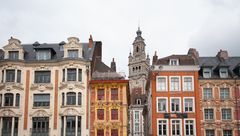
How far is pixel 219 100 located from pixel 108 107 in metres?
13.7

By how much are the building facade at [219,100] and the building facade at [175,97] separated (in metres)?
1.19

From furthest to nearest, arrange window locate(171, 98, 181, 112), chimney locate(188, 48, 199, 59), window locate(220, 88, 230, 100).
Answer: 1. chimney locate(188, 48, 199, 59)
2. window locate(220, 88, 230, 100)
3. window locate(171, 98, 181, 112)

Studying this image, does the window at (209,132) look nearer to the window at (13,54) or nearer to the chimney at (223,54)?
the chimney at (223,54)

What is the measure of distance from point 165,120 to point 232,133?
8169mm

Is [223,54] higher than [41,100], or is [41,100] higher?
[223,54]

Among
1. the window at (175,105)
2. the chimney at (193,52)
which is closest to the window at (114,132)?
the window at (175,105)

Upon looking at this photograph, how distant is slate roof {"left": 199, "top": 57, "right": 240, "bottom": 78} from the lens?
51.8 metres

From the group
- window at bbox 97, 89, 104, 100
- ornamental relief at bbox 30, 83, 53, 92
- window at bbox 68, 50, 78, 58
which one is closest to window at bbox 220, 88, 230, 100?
window at bbox 97, 89, 104, 100

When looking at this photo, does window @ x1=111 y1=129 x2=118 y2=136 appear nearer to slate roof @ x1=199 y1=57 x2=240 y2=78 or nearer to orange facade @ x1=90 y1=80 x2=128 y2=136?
orange facade @ x1=90 y1=80 x2=128 y2=136

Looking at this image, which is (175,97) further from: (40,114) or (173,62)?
(40,114)

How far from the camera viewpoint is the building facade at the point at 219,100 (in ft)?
161

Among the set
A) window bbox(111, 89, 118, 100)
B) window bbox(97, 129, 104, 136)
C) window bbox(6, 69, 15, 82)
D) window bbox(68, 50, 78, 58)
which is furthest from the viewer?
window bbox(68, 50, 78, 58)

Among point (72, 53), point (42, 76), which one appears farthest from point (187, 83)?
point (42, 76)

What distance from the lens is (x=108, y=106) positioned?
4831cm
